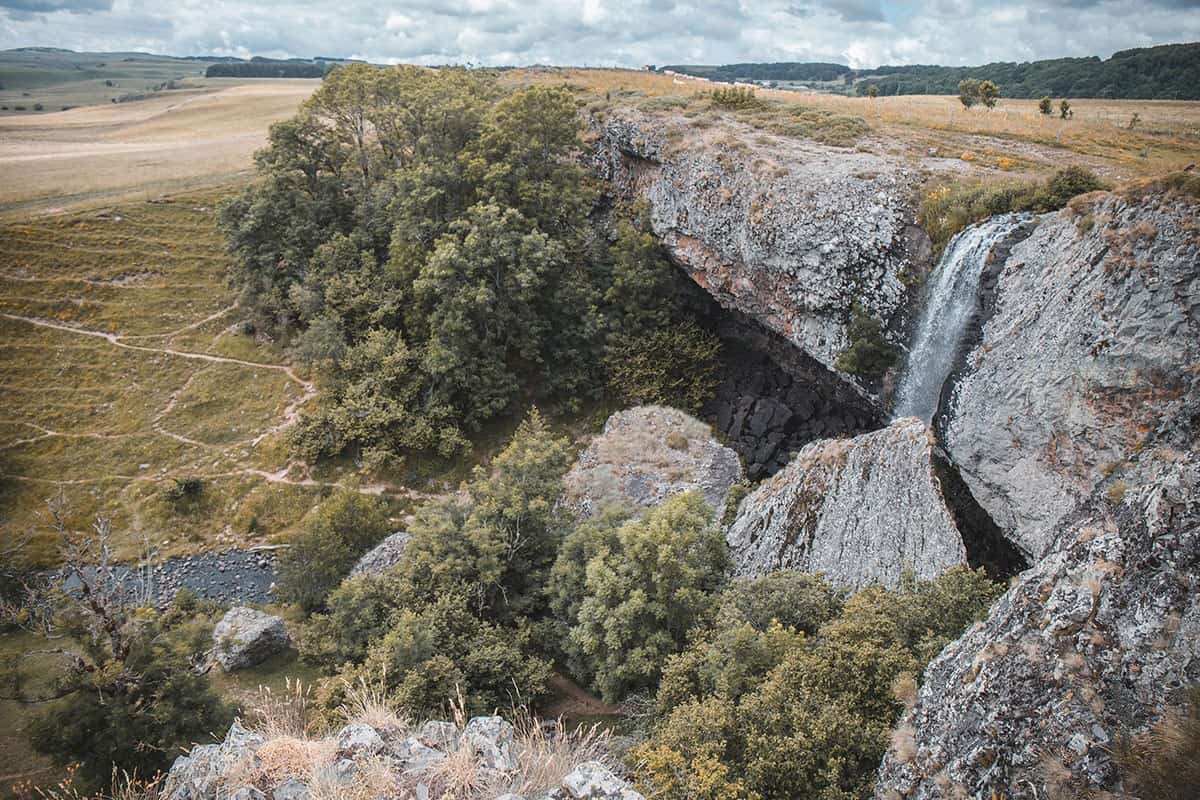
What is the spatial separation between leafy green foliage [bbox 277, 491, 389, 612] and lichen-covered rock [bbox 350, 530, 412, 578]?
2.66ft

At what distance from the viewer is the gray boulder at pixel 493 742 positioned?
447 inches

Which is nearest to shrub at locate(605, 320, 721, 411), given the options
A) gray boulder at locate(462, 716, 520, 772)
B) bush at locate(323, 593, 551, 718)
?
bush at locate(323, 593, 551, 718)

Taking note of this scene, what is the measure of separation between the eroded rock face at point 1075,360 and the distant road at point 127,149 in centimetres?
6097

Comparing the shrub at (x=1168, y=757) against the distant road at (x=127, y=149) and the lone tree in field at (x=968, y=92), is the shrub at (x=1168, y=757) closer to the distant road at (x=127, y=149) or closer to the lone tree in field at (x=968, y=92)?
the lone tree in field at (x=968, y=92)

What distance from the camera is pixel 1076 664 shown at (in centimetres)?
810

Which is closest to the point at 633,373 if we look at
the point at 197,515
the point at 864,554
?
the point at 864,554

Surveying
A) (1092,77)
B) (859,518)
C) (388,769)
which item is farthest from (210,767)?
(1092,77)

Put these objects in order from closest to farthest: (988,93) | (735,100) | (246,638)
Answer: (246,638), (988,93), (735,100)

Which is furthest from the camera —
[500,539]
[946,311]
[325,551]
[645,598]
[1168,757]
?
[325,551]

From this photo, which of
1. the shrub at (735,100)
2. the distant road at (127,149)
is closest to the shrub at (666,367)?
the shrub at (735,100)

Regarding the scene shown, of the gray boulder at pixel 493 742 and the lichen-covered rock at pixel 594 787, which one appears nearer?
the lichen-covered rock at pixel 594 787

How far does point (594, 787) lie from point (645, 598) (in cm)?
807

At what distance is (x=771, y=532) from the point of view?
20547 millimetres

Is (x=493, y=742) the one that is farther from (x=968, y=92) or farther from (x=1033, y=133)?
(x=968, y=92)
